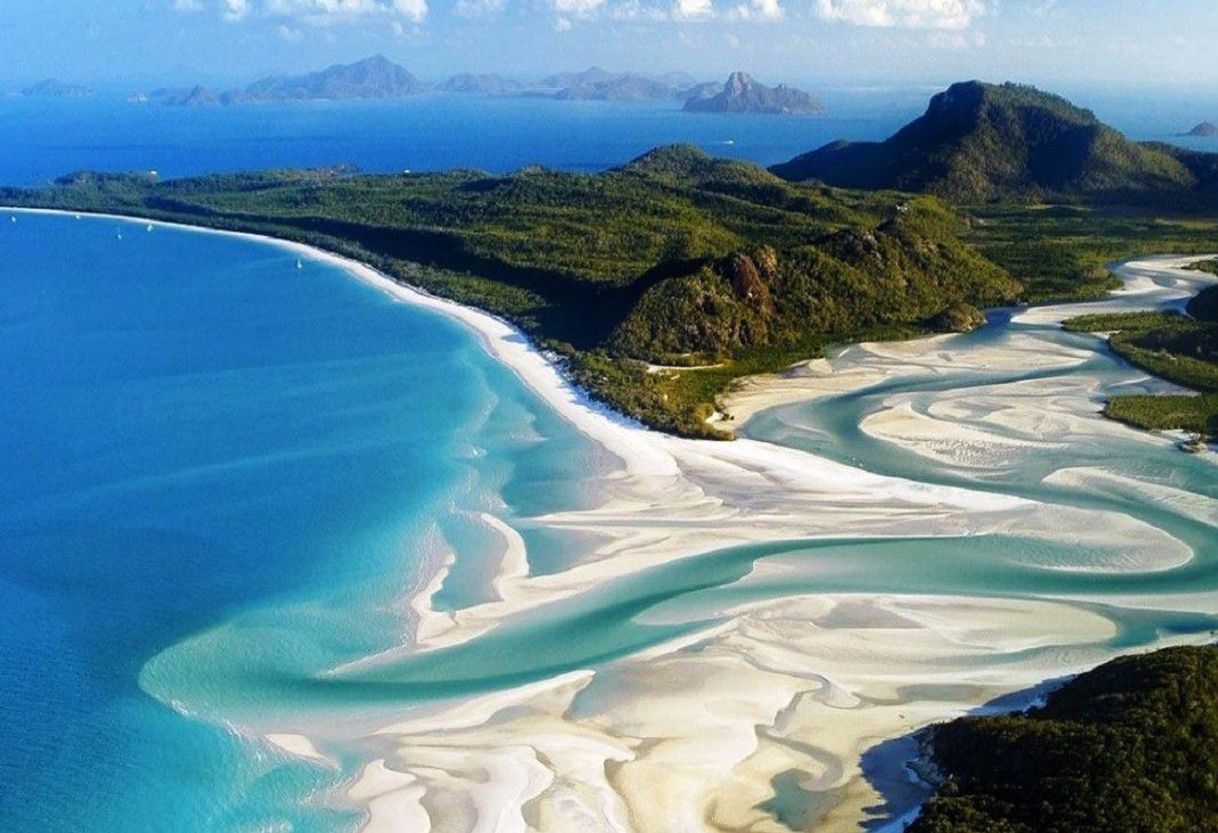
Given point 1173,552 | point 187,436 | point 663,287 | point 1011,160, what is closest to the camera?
point 1173,552

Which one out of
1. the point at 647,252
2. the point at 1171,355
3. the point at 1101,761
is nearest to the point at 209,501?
the point at 1101,761

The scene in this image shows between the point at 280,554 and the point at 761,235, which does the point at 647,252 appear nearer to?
the point at 761,235

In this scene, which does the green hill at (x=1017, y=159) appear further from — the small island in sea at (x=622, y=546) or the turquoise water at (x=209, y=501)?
the turquoise water at (x=209, y=501)

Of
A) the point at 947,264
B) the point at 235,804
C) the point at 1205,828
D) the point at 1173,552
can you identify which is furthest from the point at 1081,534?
the point at 947,264

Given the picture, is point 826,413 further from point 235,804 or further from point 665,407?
point 235,804

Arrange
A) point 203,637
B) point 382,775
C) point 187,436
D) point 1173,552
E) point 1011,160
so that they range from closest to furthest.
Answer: point 382,775 < point 203,637 < point 1173,552 < point 187,436 < point 1011,160

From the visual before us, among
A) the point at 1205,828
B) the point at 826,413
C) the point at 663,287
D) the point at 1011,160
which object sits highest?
the point at 1011,160

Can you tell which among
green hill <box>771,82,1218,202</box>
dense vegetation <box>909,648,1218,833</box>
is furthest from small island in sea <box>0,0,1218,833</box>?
green hill <box>771,82,1218,202</box>
